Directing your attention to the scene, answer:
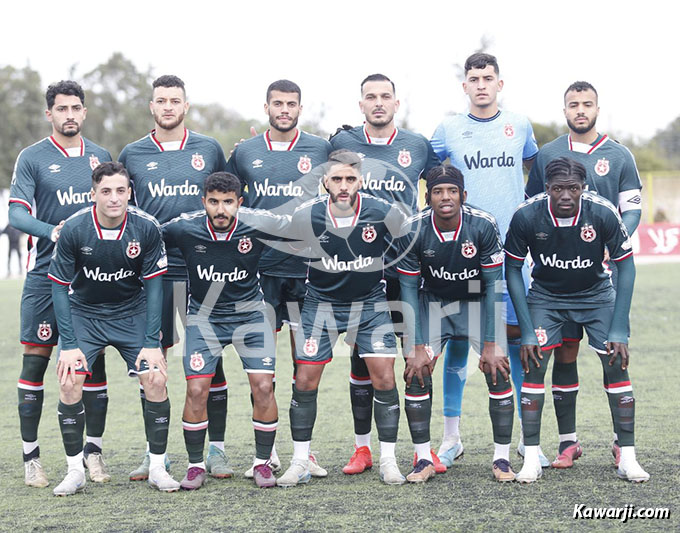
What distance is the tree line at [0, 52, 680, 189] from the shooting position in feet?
131

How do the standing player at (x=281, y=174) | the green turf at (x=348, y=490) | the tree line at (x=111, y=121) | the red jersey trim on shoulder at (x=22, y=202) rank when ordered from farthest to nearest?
the tree line at (x=111, y=121) → the standing player at (x=281, y=174) → the red jersey trim on shoulder at (x=22, y=202) → the green turf at (x=348, y=490)

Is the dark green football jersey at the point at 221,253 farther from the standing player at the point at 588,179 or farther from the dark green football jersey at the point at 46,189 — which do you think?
the standing player at the point at 588,179

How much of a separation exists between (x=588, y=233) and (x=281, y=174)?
1981 millimetres

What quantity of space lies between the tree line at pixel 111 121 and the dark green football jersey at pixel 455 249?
33.2m

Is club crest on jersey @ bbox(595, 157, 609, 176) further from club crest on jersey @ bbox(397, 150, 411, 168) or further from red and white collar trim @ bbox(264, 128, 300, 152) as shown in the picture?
red and white collar trim @ bbox(264, 128, 300, 152)

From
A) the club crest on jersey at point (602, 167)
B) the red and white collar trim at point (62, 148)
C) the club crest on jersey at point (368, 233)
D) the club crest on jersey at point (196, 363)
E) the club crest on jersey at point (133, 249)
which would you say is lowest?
the club crest on jersey at point (196, 363)

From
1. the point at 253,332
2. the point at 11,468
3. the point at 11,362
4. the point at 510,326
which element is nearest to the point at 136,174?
the point at 253,332

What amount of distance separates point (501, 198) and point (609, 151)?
0.75 meters

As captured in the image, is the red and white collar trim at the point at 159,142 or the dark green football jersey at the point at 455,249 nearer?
the dark green football jersey at the point at 455,249

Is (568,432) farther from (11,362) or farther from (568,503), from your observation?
(11,362)

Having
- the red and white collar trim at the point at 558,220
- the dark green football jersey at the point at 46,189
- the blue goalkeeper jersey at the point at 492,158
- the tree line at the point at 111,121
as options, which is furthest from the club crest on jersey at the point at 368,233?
the tree line at the point at 111,121

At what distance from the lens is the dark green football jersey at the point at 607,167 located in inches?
205

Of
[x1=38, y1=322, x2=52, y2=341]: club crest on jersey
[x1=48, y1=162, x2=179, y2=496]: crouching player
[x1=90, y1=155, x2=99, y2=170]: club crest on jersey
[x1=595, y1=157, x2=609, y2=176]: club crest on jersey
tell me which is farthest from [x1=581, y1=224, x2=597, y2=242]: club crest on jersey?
[x1=38, y1=322, x2=52, y2=341]: club crest on jersey

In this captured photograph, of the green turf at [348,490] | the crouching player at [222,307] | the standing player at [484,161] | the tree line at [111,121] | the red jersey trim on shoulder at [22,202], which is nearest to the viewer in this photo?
the green turf at [348,490]
